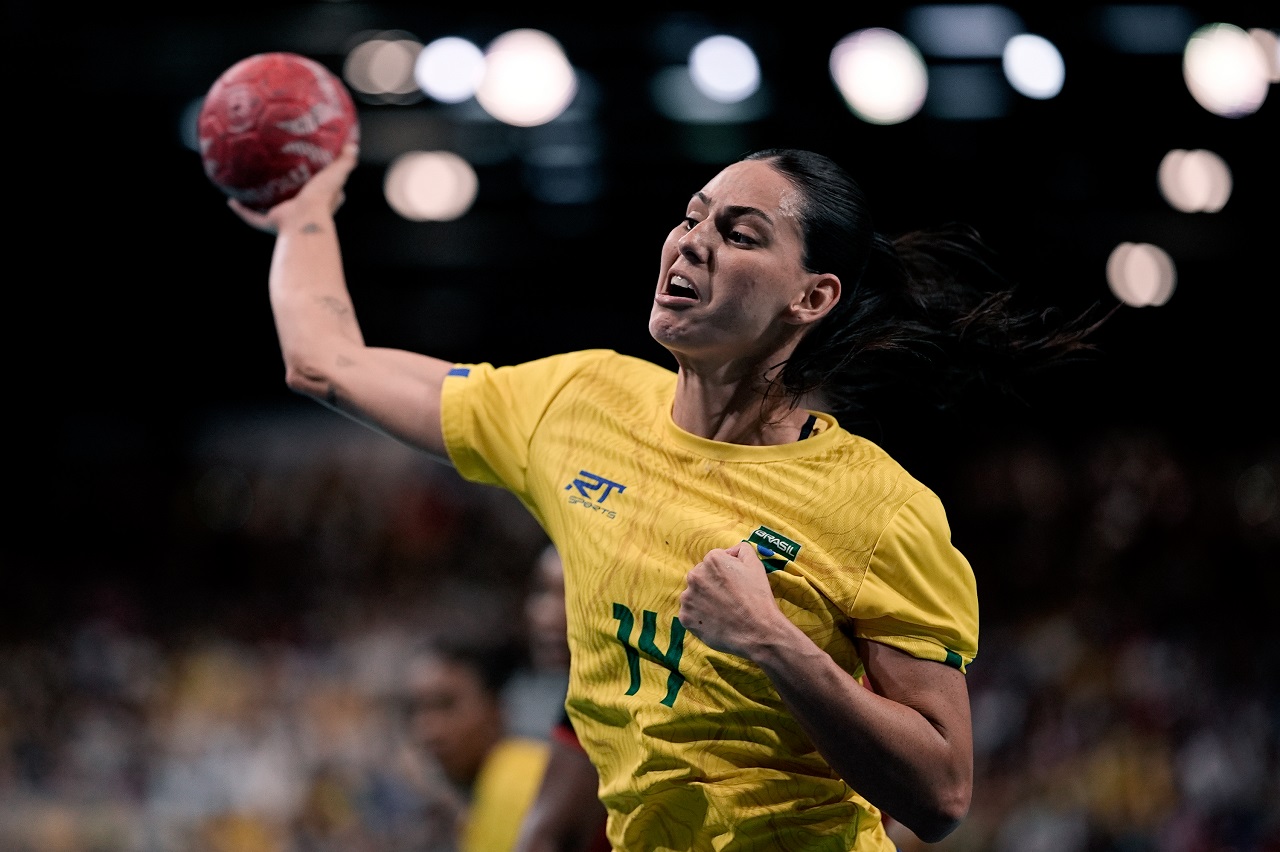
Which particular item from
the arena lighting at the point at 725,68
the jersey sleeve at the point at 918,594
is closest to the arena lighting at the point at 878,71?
the arena lighting at the point at 725,68

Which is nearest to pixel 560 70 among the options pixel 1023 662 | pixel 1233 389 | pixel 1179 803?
pixel 1023 662

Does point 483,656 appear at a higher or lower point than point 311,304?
lower

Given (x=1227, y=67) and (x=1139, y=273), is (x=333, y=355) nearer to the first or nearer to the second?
(x=1227, y=67)

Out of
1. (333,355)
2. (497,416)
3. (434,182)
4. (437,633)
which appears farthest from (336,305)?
(434,182)

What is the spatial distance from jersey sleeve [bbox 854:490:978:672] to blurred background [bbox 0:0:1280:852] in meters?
1.35

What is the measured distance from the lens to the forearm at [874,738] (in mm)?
2377

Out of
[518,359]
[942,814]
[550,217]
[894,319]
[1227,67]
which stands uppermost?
[1227,67]

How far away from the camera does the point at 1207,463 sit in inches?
501

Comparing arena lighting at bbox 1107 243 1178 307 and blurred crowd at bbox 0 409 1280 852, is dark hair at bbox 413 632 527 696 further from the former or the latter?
arena lighting at bbox 1107 243 1178 307

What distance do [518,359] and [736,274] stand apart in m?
14.2

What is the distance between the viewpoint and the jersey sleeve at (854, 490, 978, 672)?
Result: 2.52 metres

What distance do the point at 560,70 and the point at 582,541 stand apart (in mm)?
6688

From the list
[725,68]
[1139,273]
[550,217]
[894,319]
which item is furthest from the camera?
[550,217]

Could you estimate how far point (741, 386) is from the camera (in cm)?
284
